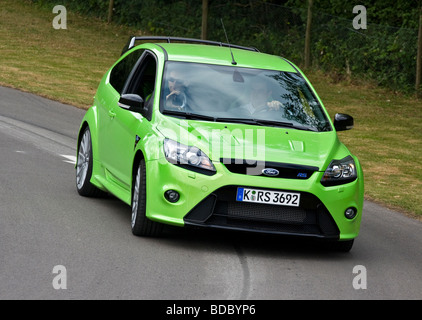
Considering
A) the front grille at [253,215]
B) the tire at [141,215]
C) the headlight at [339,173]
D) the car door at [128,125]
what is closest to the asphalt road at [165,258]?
the tire at [141,215]

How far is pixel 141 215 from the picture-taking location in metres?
8.54

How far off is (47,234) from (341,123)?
301 centimetres

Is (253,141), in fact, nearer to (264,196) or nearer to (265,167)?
(265,167)

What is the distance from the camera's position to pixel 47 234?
27.8 feet

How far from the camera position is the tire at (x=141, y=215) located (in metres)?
8.49

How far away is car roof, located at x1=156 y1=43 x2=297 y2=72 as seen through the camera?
383 inches

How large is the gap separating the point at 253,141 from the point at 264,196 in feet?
1.85

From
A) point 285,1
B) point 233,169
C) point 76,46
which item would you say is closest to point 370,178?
point 233,169

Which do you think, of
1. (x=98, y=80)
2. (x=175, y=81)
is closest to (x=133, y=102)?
(x=175, y=81)

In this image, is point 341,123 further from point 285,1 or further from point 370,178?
point 285,1

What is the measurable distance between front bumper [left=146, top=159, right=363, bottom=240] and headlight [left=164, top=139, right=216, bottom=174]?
0.20 feet

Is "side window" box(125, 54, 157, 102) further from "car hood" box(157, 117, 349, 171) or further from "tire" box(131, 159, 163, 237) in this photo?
"tire" box(131, 159, 163, 237)

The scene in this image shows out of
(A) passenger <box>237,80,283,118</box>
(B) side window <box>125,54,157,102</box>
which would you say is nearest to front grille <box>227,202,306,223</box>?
(A) passenger <box>237,80,283,118</box>

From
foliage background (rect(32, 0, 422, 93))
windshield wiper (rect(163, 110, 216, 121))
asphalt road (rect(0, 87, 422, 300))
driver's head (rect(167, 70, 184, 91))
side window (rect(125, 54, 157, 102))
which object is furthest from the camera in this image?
foliage background (rect(32, 0, 422, 93))
